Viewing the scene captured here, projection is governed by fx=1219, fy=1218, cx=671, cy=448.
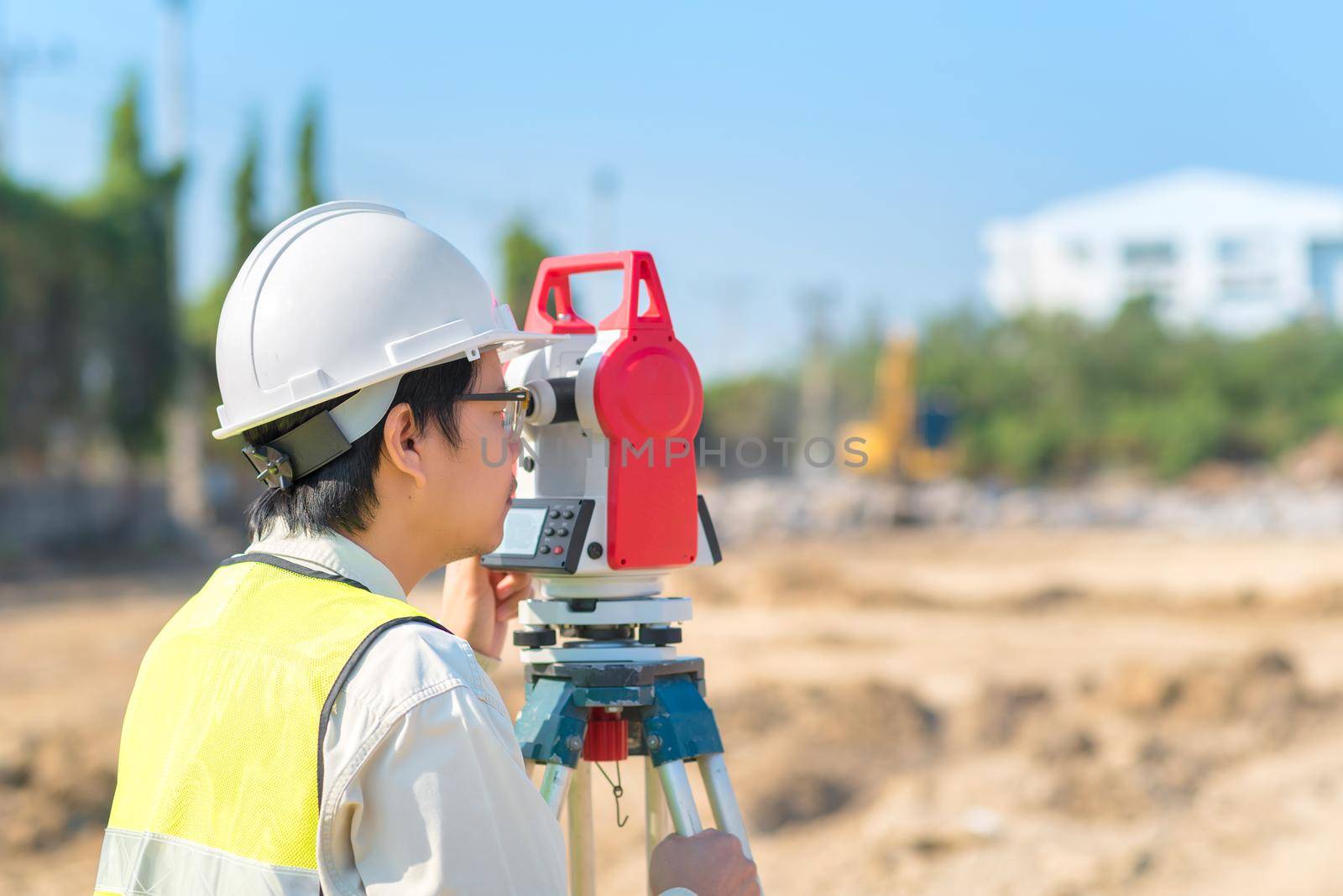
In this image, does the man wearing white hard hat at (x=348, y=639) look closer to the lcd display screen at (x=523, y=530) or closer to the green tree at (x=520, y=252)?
the lcd display screen at (x=523, y=530)

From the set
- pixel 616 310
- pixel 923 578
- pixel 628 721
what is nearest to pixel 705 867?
pixel 628 721

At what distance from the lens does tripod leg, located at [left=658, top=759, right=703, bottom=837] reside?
5.08ft

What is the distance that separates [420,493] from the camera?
1256mm

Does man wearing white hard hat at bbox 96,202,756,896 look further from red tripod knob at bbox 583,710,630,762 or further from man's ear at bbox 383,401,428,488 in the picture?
red tripod knob at bbox 583,710,630,762

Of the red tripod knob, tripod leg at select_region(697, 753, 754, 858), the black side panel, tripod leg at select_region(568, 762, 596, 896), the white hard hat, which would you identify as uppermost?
the white hard hat

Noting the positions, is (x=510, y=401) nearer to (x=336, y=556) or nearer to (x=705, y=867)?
(x=336, y=556)

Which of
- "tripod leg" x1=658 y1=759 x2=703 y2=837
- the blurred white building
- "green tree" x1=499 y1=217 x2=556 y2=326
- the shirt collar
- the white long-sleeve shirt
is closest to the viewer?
the white long-sleeve shirt

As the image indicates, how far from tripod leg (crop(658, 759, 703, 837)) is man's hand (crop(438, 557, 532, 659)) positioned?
320 mm

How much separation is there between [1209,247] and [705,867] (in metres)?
59.3

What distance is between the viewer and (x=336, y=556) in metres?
1.20

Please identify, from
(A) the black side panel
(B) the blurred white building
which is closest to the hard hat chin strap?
(A) the black side panel

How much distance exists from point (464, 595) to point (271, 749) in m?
0.69

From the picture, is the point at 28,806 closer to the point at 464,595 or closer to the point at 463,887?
the point at 464,595

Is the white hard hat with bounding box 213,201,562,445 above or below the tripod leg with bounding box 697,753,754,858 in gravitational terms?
above
